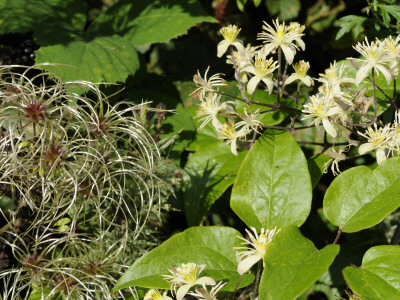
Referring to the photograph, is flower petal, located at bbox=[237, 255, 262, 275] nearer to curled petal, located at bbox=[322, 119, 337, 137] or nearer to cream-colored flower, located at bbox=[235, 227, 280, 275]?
cream-colored flower, located at bbox=[235, 227, 280, 275]

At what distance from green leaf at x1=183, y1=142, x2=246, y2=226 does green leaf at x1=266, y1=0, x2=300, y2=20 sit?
0.75m

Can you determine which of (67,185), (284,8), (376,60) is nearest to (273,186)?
(376,60)

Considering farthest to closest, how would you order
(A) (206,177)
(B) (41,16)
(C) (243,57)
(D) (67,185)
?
(B) (41,16), (A) (206,177), (C) (243,57), (D) (67,185)

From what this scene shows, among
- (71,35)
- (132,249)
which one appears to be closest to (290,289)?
(132,249)

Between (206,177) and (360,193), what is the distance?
0.53 m

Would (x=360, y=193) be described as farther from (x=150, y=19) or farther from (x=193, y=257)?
(x=150, y=19)

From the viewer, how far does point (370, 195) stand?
1.20 meters

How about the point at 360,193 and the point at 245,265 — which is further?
the point at 360,193

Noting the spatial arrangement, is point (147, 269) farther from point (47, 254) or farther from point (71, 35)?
point (71, 35)

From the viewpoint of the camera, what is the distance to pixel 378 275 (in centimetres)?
107

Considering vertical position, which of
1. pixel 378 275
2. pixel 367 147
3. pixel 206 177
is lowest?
pixel 206 177

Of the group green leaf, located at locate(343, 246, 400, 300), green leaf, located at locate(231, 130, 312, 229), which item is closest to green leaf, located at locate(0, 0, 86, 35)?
green leaf, located at locate(231, 130, 312, 229)

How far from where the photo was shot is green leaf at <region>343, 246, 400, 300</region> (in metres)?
1.01

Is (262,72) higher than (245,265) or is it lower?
higher
